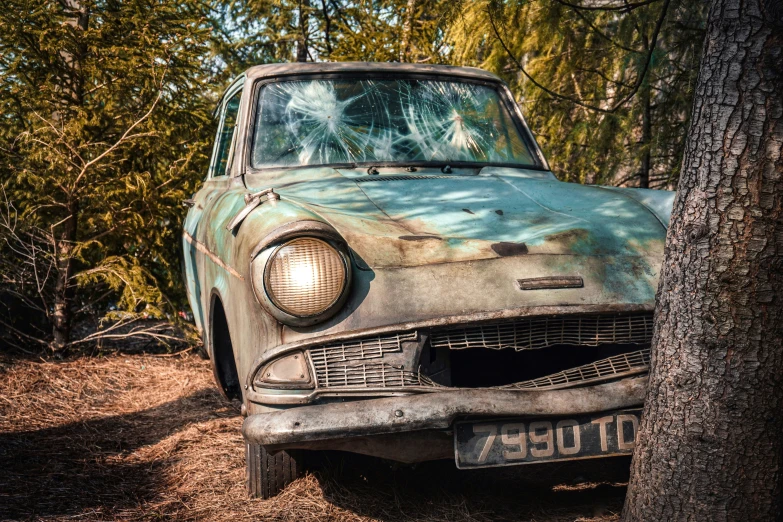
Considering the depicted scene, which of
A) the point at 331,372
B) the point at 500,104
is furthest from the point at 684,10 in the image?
the point at 331,372

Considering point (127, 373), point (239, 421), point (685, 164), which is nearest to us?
point (685, 164)

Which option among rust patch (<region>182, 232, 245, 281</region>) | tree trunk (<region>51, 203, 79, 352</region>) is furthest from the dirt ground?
tree trunk (<region>51, 203, 79, 352</region>)

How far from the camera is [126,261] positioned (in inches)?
227

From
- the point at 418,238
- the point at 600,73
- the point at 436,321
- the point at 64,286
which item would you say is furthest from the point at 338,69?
the point at 64,286

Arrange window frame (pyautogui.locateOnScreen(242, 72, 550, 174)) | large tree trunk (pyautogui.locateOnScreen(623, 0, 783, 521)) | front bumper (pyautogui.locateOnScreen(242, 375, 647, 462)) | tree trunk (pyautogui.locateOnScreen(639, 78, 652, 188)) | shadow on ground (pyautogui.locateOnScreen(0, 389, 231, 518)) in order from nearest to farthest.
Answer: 1. large tree trunk (pyautogui.locateOnScreen(623, 0, 783, 521))
2. front bumper (pyautogui.locateOnScreen(242, 375, 647, 462))
3. shadow on ground (pyautogui.locateOnScreen(0, 389, 231, 518))
4. window frame (pyautogui.locateOnScreen(242, 72, 550, 174))
5. tree trunk (pyautogui.locateOnScreen(639, 78, 652, 188))

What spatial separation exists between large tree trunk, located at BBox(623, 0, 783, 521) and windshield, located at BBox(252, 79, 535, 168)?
68.1 inches

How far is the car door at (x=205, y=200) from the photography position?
410cm

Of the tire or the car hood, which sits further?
the tire

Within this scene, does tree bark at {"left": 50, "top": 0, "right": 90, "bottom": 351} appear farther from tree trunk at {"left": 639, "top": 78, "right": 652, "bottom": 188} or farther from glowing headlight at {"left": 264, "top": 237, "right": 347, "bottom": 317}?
tree trunk at {"left": 639, "top": 78, "right": 652, "bottom": 188}

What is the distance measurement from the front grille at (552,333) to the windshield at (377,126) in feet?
4.74

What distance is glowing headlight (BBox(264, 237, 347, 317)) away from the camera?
2.47 m

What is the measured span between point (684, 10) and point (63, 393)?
504cm

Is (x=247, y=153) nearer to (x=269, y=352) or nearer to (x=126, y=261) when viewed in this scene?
(x=269, y=352)

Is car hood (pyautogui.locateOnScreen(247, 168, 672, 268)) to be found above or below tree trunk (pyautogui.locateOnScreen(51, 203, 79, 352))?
above
